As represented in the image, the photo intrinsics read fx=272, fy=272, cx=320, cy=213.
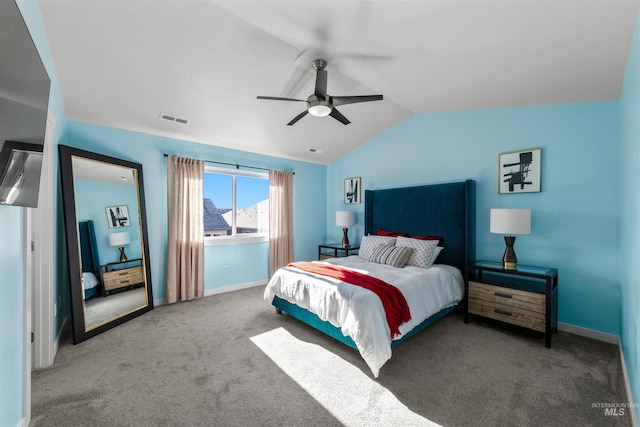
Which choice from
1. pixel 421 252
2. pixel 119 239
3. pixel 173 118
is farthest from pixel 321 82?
pixel 119 239

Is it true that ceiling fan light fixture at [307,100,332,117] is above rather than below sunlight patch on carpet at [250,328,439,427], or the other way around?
above

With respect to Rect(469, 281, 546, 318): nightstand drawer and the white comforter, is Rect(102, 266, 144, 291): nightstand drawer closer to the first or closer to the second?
the white comforter

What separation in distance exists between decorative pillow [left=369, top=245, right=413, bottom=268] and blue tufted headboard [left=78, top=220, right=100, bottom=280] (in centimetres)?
335

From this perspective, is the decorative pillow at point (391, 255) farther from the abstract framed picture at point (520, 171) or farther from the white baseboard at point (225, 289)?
A: the white baseboard at point (225, 289)

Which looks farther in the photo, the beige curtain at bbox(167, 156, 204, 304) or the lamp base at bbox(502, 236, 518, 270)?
the beige curtain at bbox(167, 156, 204, 304)

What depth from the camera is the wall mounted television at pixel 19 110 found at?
3.22ft

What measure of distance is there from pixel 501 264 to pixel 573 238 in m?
0.74

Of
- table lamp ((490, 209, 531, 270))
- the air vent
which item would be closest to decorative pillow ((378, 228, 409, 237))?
table lamp ((490, 209, 531, 270))

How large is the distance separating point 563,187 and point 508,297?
137cm

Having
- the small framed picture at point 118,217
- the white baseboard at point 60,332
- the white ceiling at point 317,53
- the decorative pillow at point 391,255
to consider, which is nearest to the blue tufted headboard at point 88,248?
the small framed picture at point 118,217

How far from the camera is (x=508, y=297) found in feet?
9.59

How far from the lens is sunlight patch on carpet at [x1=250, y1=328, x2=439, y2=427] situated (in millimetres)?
1772

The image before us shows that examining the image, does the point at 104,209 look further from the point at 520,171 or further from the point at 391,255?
the point at 520,171

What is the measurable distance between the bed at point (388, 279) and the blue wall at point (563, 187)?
0.81 feet
